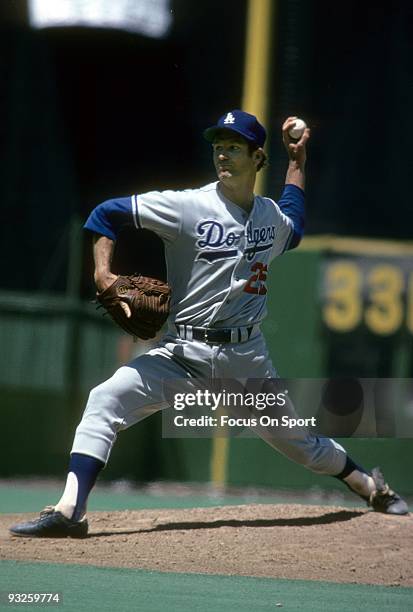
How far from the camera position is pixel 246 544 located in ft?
13.7

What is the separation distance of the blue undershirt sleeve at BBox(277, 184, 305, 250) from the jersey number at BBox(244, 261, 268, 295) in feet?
0.85

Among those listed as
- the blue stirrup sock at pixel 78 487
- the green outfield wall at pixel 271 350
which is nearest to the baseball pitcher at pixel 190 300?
the blue stirrup sock at pixel 78 487

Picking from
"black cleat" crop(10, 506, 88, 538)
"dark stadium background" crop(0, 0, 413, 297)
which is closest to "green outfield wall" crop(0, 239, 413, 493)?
"dark stadium background" crop(0, 0, 413, 297)

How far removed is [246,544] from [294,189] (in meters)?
1.45

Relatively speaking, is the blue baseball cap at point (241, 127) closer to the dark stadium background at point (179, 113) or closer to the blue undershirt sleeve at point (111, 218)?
the blue undershirt sleeve at point (111, 218)

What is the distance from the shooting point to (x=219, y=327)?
438cm

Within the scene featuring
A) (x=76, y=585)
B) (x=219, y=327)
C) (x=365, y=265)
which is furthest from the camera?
(x=365, y=265)

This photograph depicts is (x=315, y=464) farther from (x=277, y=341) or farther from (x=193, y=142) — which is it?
(x=193, y=142)

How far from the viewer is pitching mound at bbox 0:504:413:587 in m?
3.87

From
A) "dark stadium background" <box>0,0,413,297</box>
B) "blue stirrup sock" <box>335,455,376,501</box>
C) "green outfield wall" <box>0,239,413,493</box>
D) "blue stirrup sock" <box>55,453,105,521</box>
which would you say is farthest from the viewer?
"dark stadium background" <box>0,0,413,297</box>

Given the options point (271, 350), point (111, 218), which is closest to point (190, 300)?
point (111, 218)

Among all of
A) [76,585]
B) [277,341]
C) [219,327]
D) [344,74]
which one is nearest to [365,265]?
[277,341]

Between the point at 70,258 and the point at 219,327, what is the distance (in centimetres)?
229

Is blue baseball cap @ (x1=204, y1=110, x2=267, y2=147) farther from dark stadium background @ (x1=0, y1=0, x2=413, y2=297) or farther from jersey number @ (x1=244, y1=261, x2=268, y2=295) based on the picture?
dark stadium background @ (x1=0, y1=0, x2=413, y2=297)
